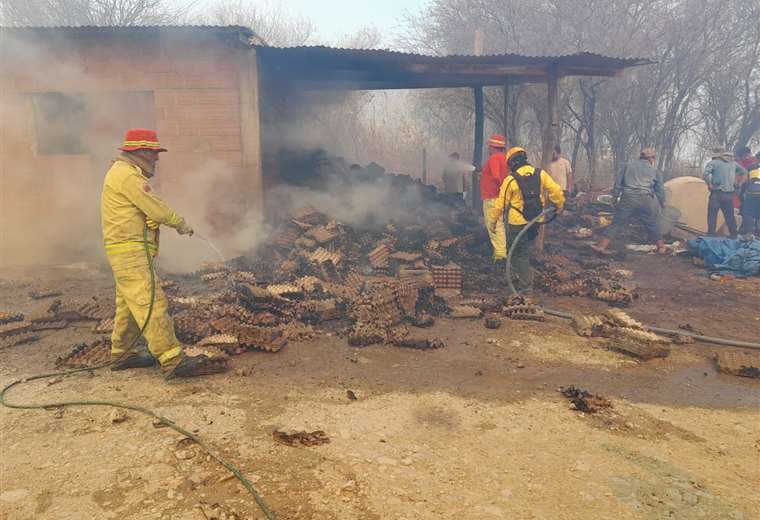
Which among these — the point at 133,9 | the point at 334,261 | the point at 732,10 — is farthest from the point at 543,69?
the point at 133,9

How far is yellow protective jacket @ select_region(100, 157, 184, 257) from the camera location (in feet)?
15.4

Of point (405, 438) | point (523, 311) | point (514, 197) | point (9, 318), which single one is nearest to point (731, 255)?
point (514, 197)

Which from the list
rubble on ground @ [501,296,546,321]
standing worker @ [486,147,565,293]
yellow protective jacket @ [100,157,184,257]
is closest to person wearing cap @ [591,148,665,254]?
standing worker @ [486,147,565,293]

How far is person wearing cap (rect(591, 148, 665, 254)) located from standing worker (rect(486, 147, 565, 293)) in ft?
12.3

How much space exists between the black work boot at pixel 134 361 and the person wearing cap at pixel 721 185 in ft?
38.0

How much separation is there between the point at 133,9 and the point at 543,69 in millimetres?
23692

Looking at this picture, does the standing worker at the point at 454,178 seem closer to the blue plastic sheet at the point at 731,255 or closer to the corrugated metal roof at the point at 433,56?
the corrugated metal roof at the point at 433,56

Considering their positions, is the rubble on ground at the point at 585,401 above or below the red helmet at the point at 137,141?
below

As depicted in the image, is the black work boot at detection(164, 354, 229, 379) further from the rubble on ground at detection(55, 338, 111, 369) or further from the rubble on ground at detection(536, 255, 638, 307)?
the rubble on ground at detection(536, 255, 638, 307)

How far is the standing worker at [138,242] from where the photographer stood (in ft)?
15.5

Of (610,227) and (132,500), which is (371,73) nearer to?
(610,227)

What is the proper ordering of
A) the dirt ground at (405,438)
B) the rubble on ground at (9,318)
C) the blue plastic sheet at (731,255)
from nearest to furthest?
the dirt ground at (405,438) < the rubble on ground at (9,318) < the blue plastic sheet at (731,255)

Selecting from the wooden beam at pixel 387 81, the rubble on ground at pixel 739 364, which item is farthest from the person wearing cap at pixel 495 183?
the rubble on ground at pixel 739 364

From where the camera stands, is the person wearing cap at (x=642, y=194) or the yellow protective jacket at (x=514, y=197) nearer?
the yellow protective jacket at (x=514, y=197)
